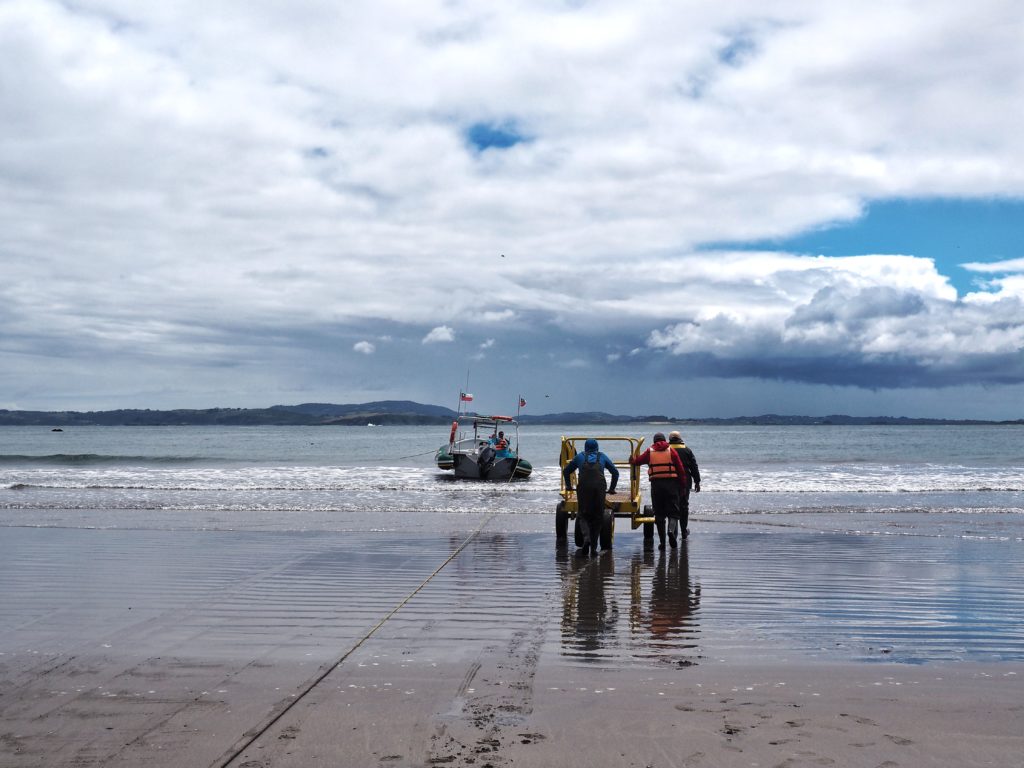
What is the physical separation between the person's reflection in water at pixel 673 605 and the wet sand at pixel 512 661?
0.14 ft

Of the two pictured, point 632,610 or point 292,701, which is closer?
point 292,701

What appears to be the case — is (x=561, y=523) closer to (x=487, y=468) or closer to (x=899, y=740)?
(x=899, y=740)

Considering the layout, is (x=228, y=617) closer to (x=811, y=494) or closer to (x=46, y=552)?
(x=46, y=552)

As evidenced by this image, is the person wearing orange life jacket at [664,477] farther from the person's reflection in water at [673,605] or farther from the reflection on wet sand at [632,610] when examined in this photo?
the person's reflection in water at [673,605]

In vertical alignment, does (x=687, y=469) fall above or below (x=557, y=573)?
above

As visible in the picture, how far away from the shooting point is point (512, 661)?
625cm

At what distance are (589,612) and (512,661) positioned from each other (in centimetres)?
192

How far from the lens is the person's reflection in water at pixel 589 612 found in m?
6.74

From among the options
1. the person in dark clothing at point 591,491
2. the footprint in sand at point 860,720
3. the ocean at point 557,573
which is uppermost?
the person in dark clothing at point 591,491

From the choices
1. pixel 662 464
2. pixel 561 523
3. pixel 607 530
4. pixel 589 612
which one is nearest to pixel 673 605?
pixel 589 612

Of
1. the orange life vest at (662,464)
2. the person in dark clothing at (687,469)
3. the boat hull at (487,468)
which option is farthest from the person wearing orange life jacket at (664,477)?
the boat hull at (487,468)

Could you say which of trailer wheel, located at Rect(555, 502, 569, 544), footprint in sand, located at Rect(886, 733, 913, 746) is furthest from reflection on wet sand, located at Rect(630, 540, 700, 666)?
footprint in sand, located at Rect(886, 733, 913, 746)

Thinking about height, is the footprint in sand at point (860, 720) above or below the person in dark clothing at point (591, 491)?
below

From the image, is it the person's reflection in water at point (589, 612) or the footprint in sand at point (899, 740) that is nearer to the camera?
the footprint in sand at point (899, 740)
